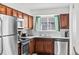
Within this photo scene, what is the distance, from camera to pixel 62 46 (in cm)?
488

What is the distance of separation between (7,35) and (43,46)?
275 cm

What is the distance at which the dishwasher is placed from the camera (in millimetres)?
4824

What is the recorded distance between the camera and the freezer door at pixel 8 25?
2.40m

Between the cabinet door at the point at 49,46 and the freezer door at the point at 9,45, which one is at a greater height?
the freezer door at the point at 9,45

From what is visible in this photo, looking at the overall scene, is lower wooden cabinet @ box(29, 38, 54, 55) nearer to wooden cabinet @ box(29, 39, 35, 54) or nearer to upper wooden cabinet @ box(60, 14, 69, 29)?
wooden cabinet @ box(29, 39, 35, 54)

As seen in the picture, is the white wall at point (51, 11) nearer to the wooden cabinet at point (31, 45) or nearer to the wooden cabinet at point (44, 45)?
the wooden cabinet at point (44, 45)

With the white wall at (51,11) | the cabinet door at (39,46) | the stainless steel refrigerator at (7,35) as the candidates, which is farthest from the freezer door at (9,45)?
the white wall at (51,11)

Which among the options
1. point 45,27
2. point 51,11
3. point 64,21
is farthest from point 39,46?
point 51,11

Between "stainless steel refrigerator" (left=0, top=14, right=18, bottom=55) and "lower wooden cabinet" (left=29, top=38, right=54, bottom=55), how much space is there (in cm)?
223

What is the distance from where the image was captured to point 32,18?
237 inches

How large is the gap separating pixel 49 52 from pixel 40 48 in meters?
0.38

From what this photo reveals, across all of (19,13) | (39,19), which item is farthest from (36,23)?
(19,13)

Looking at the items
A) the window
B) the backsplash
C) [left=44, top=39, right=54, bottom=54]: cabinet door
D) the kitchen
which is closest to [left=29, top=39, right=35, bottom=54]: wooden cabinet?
the kitchen
